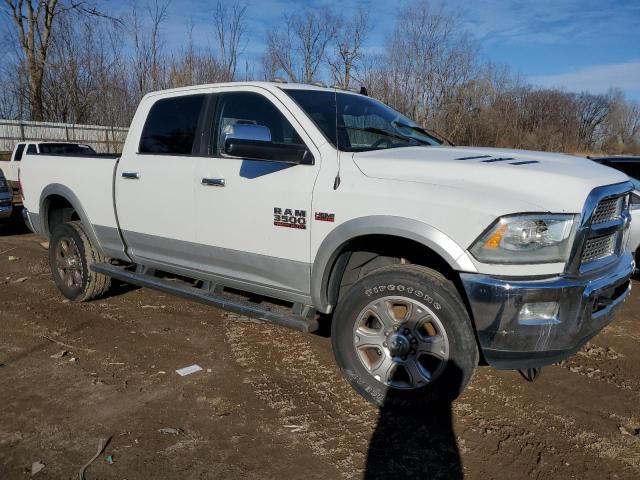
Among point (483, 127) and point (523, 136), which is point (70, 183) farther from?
point (523, 136)

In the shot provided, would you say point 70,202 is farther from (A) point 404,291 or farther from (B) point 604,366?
(B) point 604,366

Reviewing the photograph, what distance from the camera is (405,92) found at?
18.5 m

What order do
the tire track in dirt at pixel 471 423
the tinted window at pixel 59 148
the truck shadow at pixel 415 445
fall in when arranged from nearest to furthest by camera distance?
the truck shadow at pixel 415 445 → the tire track in dirt at pixel 471 423 → the tinted window at pixel 59 148

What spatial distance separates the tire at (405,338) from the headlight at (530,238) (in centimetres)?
42

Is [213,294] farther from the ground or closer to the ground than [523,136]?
closer to the ground

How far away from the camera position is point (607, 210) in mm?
3141

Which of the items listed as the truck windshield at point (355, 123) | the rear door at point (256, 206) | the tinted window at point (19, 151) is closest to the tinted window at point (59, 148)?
the tinted window at point (19, 151)

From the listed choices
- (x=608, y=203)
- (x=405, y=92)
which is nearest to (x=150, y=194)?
(x=608, y=203)

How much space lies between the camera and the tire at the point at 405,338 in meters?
3.08

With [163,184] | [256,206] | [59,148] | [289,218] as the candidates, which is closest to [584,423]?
[289,218]

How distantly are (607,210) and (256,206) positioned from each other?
7.29 ft

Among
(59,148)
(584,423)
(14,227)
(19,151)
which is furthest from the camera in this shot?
(19,151)

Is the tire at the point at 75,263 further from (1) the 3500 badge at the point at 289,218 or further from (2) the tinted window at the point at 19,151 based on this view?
(2) the tinted window at the point at 19,151

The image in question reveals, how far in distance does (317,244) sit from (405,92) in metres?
16.2
